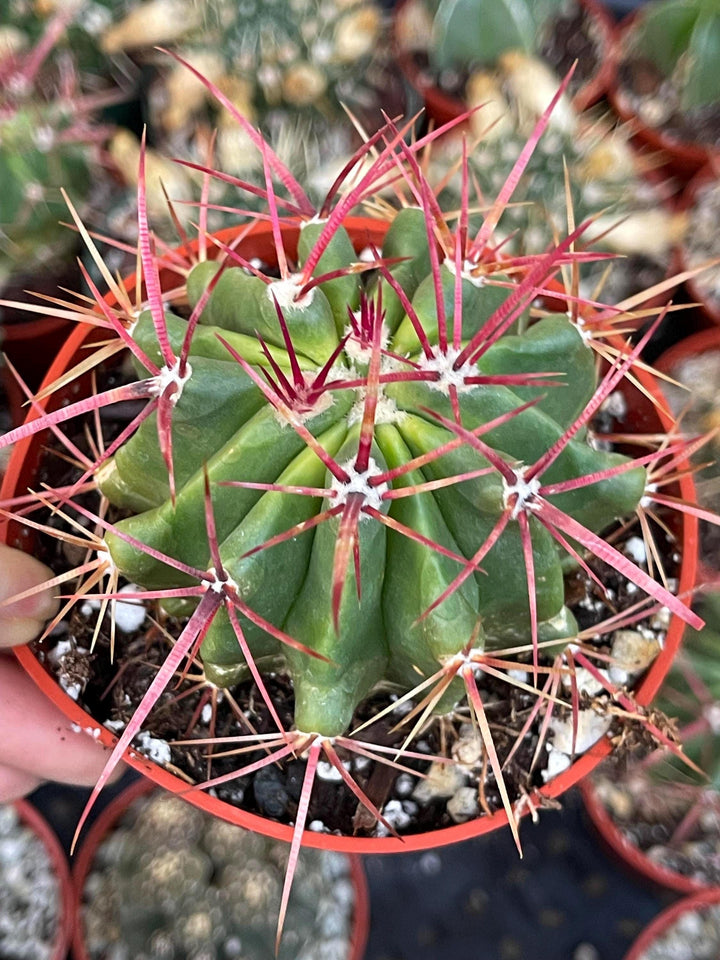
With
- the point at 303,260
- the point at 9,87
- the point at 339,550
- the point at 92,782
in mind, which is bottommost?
the point at 92,782

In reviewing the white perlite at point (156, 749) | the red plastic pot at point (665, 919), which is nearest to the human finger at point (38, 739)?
the white perlite at point (156, 749)

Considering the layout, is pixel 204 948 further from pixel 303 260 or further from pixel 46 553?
pixel 303 260

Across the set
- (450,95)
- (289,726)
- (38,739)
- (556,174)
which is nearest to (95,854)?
(38,739)

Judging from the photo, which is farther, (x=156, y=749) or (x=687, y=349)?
(x=687, y=349)

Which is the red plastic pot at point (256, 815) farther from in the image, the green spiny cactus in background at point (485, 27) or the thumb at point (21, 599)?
the green spiny cactus in background at point (485, 27)

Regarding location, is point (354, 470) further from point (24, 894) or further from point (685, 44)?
point (685, 44)

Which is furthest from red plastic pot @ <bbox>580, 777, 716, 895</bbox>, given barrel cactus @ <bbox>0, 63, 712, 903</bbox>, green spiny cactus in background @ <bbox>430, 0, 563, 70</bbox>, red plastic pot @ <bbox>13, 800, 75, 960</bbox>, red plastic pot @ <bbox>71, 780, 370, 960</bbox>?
green spiny cactus in background @ <bbox>430, 0, 563, 70</bbox>

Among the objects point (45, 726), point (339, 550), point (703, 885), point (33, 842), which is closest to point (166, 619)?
point (45, 726)
